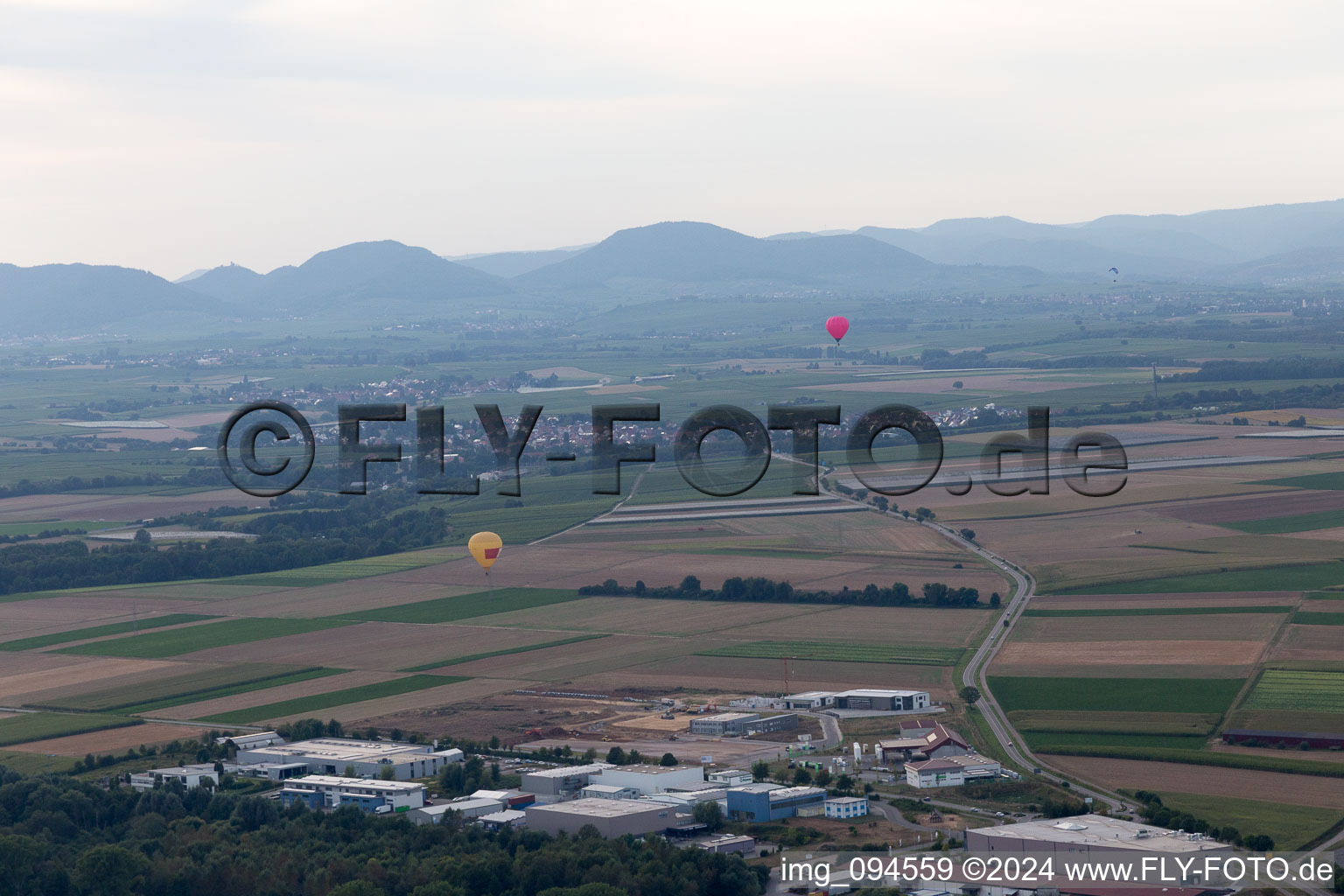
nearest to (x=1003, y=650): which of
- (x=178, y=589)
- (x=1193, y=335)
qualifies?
(x=178, y=589)

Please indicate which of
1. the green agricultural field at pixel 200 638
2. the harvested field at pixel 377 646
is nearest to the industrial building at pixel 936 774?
the harvested field at pixel 377 646

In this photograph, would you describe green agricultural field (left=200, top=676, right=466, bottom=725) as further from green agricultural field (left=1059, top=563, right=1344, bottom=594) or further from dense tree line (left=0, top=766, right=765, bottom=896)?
green agricultural field (left=1059, top=563, right=1344, bottom=594)

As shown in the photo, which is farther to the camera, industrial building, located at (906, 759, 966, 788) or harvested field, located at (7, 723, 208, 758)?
harvested field, located at (7, 723, 208, 758)

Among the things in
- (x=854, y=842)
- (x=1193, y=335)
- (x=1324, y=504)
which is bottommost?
(x=854, y=842)

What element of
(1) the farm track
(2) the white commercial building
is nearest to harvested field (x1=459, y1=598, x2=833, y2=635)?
(1) the farm track

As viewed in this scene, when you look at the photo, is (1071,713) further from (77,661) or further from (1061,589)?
(77,661)

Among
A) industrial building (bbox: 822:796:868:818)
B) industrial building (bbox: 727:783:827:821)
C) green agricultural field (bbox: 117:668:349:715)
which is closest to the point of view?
industrial building (bbox: 822:796:868:818)
